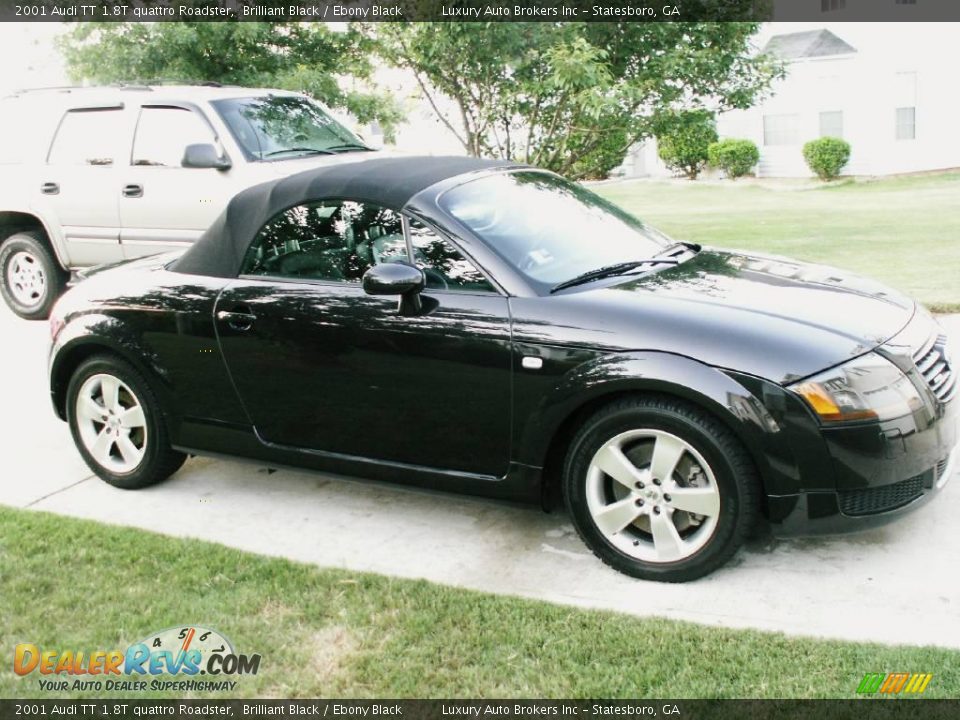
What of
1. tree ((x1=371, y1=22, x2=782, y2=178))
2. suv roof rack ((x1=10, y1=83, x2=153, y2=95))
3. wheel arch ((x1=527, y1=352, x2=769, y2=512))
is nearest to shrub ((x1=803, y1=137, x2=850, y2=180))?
tree ((x1=371, y1=22, x2=782, y2=178))

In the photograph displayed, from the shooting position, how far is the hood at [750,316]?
3703mm

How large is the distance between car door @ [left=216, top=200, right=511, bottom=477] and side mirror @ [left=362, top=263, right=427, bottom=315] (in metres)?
0.09

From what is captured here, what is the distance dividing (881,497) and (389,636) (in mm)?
1870

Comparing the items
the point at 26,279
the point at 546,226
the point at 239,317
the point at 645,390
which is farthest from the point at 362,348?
the point at 26,279

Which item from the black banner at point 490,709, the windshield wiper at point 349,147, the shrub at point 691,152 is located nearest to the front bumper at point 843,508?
the black banner at point 490,709

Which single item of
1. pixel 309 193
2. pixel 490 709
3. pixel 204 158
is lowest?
pixel 490 709

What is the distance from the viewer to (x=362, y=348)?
4.31 metres

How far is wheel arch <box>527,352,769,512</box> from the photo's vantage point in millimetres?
3656

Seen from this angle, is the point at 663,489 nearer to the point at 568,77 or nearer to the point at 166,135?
the point at 568,77

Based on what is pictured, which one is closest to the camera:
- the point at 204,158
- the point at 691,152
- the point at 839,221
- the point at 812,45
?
the point at 204,158

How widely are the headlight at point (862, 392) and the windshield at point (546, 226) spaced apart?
3.76 feet

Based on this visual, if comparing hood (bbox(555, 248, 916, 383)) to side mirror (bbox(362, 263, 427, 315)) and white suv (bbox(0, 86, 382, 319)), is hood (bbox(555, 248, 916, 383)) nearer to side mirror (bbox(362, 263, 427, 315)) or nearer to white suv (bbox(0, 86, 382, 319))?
side mirror (bbox(362, 263, 427, 315))

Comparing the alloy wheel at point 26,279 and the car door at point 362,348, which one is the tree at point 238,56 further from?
the car door at point 362,348

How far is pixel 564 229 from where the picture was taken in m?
4.61
